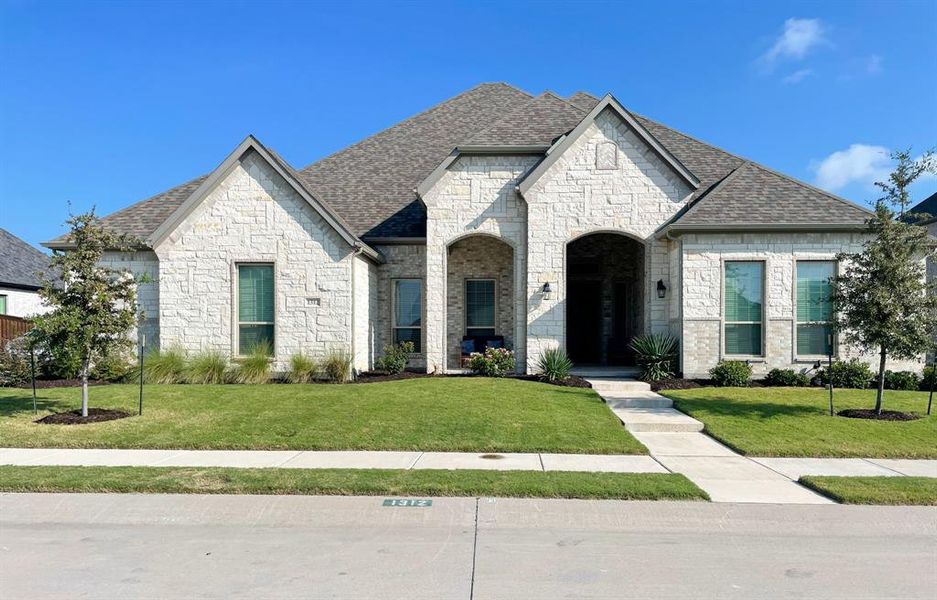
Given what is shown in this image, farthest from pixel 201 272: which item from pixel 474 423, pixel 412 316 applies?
pixel 474 423

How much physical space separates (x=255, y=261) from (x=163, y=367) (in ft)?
11.8

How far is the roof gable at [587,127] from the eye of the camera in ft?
51.7

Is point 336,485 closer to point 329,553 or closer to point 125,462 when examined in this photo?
point 329,553

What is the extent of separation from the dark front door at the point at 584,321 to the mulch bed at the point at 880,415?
9.19 metres

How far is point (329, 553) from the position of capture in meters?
5.06

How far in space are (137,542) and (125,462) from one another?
3381 mm

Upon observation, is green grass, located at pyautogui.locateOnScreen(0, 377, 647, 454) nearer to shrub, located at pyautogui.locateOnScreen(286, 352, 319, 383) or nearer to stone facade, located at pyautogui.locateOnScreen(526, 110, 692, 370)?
shrub, located at pyautogui.locateOnScreen(286, 352, 319, 383)

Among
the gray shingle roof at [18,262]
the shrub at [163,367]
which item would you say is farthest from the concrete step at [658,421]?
the gray shingle roof at [18,262]

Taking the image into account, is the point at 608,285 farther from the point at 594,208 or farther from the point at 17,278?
the point at 17,278

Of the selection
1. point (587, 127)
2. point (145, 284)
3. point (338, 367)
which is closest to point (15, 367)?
point (145, 284)

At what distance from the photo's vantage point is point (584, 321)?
20625 mm

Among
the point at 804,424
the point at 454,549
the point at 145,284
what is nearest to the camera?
the point at 454,549

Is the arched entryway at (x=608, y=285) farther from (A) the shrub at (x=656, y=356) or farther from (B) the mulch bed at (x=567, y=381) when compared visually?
(B) the mulch bed at (x=567, y=381)

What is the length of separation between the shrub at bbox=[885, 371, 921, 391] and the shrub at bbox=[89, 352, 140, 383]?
1952cm
